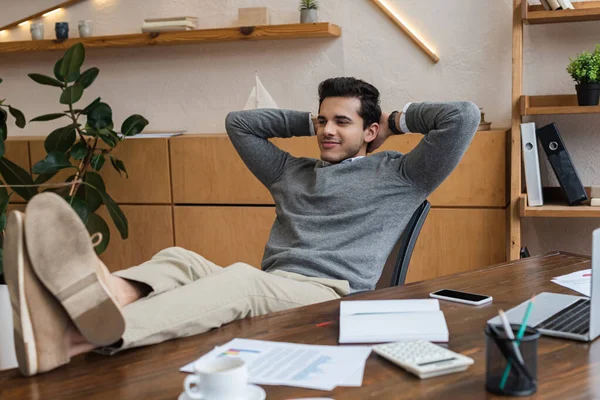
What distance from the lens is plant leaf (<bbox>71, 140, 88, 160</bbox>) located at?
3.56 meters

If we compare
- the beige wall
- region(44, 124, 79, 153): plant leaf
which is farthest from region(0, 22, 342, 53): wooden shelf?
region(44, 124, 79, 153): plant leaf

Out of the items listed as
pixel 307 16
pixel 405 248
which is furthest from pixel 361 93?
pixel 307 16

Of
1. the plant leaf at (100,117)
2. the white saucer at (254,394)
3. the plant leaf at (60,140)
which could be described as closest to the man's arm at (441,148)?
the white saucer at (254,394)

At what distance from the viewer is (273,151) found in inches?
106

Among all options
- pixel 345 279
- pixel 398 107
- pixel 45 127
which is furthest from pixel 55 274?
pixel 45 127

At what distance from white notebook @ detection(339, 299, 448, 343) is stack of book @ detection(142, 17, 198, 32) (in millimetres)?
2618

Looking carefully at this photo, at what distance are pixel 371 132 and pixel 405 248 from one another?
547 millimetres

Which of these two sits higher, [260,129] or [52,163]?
[260,129]

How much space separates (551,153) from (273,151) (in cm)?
137

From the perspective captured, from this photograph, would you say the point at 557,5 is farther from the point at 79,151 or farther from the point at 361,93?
the point at 79,151

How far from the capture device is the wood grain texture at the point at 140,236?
3.82 m

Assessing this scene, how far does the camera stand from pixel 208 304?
153 cm

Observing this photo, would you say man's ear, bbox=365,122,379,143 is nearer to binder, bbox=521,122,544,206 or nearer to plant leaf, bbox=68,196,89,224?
binder, bbox=521,122,544,206

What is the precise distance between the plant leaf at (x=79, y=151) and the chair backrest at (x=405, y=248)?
190 centimetres
